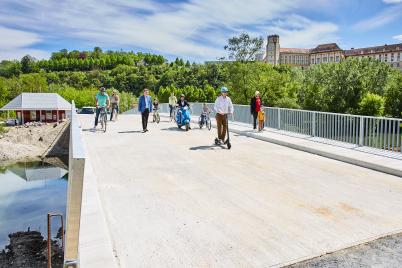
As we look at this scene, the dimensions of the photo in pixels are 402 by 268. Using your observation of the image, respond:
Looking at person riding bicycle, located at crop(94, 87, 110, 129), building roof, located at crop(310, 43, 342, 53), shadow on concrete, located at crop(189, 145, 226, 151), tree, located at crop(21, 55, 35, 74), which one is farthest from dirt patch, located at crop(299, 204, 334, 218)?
building roof, located at crop(310, 43, 342, 53)

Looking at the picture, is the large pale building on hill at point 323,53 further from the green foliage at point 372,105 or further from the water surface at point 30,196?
the water surface at point 30,196

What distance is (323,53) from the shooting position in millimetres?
158875

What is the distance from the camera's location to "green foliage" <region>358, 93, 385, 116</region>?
109ft

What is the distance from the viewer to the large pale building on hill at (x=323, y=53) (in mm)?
134250

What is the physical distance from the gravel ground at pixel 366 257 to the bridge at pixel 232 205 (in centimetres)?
12

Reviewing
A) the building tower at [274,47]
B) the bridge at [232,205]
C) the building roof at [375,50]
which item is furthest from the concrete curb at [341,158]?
the building tower at [274,47]

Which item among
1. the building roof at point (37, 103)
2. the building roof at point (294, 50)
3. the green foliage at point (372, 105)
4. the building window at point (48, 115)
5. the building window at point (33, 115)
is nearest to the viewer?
the green foliage at point (372, 105)

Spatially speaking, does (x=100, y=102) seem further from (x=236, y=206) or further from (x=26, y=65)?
(x=26, y=65)

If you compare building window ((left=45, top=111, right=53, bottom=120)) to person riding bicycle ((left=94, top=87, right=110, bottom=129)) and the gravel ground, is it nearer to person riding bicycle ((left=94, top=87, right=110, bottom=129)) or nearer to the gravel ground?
person riding bicycle ((left=94, top=87, right=110, bottom=129))

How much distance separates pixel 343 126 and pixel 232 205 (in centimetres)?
733

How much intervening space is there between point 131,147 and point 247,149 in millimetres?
3629

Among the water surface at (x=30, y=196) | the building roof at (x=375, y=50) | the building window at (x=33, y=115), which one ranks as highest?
the building roof at (x=375, y=50)

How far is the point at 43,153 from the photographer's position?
49.0m

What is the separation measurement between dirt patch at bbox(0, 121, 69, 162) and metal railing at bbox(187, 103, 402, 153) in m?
40.9
